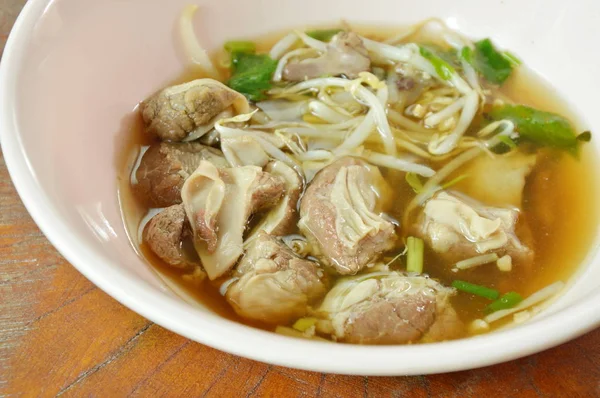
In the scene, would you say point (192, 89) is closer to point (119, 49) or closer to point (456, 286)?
point (119, 49)

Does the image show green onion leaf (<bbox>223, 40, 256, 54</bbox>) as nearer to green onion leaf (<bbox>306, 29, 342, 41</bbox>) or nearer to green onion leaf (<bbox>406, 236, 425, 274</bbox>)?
green onion leaf (<bbox>306, 29, 342, 41</bbox>)

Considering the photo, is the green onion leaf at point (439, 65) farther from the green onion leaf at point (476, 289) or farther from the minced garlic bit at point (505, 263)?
the green onion leaf at point (476, 289)

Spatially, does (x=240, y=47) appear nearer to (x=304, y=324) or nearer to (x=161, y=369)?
(x=304, y=324)

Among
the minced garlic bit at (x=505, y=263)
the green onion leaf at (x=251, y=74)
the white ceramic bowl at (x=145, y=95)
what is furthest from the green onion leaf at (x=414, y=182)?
the green onion leaf at (x=251, y=74)

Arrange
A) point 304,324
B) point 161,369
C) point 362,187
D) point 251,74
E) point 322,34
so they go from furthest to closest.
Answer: point 322,34 < point 251,74 < point 362,187 < point 304,324 < point 161,369

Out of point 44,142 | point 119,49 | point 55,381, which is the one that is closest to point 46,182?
point 44,142

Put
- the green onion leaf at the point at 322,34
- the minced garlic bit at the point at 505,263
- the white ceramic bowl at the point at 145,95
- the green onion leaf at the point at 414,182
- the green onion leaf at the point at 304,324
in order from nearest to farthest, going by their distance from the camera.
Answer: the white ceramic bowl at the point at 145,95, the green onion leaf at the point at 304,324, the minced garlic bit at the point at 505,263, the green onion leaf at the point at 414,182, the green onion leaf at the point at 322,34

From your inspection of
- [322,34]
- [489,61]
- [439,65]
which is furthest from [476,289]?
[322,34]
